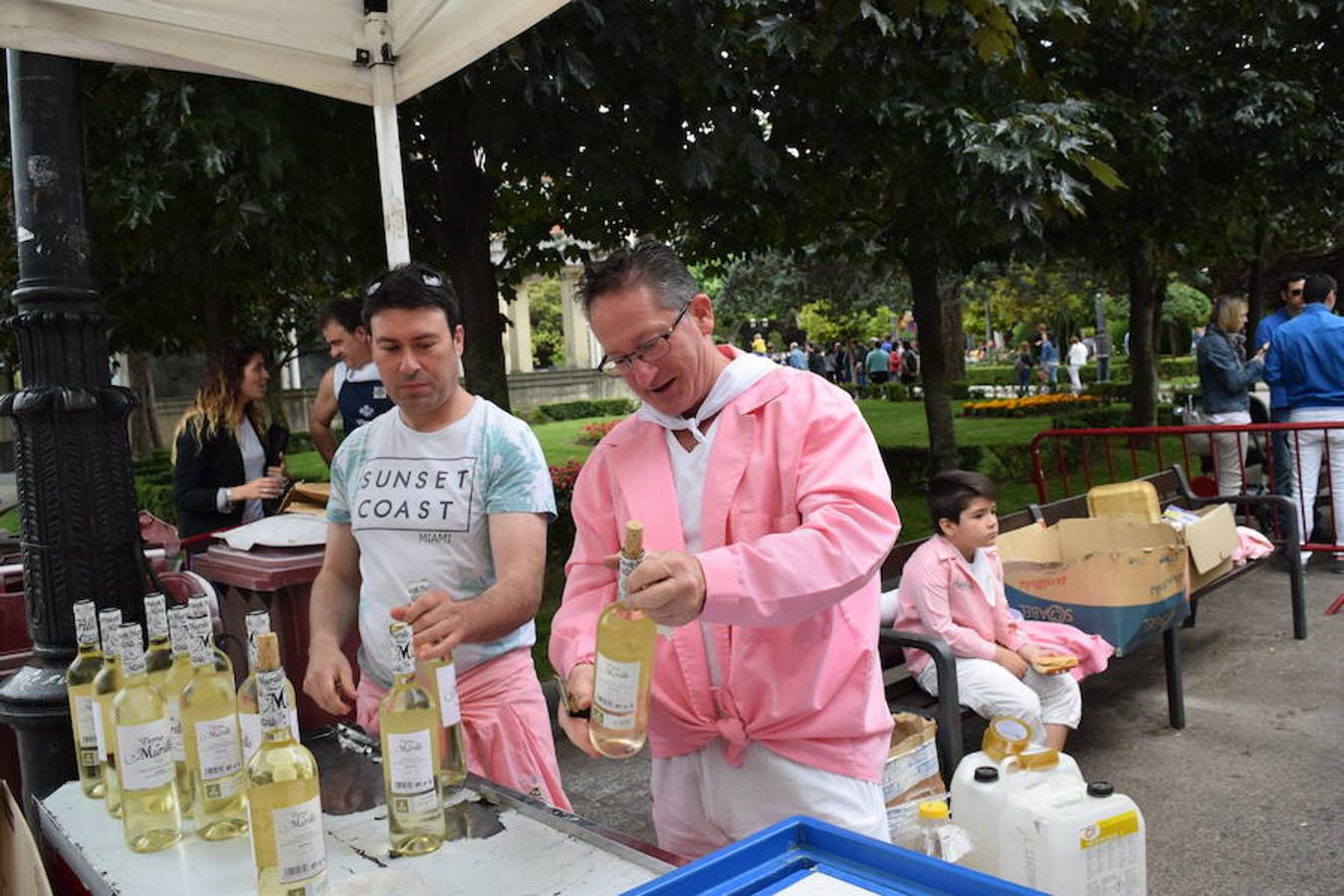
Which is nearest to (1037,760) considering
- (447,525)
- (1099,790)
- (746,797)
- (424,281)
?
(1099,790)

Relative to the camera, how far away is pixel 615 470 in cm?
242

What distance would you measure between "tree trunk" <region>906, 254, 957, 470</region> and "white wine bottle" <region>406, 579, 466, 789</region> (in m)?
10.1

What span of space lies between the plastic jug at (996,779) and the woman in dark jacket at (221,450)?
3.73m

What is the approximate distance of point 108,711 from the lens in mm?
2275

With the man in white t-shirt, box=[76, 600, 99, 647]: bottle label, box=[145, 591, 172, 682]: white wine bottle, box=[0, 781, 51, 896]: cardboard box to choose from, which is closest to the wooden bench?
the man in white t-shirt

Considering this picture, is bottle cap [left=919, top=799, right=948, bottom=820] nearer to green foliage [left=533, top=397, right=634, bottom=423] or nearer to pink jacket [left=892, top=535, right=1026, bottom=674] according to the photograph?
pink jacket [left=892, top=535, right=1026, bottom=674]

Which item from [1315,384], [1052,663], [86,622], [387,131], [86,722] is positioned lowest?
[1052,663]

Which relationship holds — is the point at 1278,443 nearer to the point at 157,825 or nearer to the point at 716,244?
the point at 716,244

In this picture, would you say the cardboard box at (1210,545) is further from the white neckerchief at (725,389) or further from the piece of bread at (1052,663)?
the white neckerchief at (725,389)

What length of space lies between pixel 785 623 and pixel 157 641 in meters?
1.30

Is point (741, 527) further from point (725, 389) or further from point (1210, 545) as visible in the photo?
point (1210, 545)

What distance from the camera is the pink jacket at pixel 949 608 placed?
14.0 feet

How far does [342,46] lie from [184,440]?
2527mm

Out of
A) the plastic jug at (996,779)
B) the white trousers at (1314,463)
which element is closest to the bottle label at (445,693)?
the plastic jug at (996,779)
